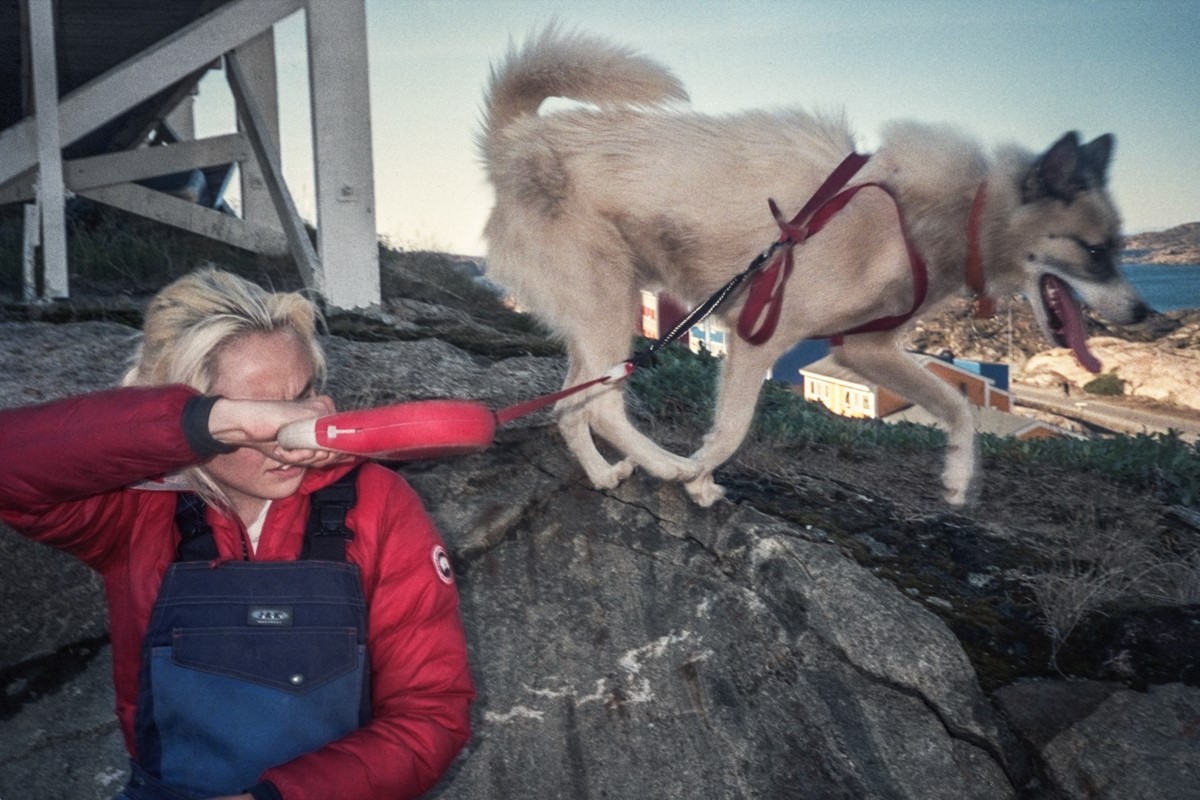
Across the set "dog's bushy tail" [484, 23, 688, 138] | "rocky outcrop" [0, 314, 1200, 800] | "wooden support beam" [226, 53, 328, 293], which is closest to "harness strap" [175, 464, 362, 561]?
"rocky outcrop" [0, 314, 1200, 800]

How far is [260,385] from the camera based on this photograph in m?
1.44

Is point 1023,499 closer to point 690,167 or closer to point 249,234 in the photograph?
point 690,167

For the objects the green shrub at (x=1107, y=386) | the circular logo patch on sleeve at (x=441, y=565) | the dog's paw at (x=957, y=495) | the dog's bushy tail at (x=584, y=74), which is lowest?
the dog's paw at (x=957, y=495)

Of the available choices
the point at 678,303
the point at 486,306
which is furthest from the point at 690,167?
the point at 486,306

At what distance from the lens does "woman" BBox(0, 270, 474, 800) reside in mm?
1281

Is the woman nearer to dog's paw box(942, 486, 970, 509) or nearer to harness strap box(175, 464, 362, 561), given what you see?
harness strap box(175, 464, 362, 561)

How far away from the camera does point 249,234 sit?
6277 mm

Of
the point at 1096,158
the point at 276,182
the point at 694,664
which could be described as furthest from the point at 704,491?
the point at 276,182

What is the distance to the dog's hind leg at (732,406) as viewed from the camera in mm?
3191

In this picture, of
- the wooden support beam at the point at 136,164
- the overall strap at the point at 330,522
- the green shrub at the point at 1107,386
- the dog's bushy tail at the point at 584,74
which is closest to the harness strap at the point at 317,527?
the overall strap at the point at 330,522

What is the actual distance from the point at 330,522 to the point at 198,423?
0.27m

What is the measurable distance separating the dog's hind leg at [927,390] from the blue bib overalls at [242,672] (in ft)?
7.92

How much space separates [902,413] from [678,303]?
1965 millimetres

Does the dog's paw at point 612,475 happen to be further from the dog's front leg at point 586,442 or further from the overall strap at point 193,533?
the overall strap at point 193,533
